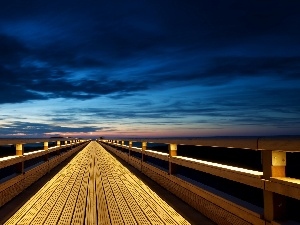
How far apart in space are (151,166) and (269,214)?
615 cm

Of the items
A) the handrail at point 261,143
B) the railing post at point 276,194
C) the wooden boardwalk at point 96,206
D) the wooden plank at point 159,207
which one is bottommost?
the wooden plank at point 159,207

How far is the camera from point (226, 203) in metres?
4.36

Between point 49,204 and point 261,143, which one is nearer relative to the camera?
point 261,143

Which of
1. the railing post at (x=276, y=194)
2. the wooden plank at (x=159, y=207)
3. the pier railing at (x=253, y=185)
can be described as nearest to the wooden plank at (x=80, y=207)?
the wooden plank at (x=159, y=207)

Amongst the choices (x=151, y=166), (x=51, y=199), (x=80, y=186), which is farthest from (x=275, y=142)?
(x=151, y=166)

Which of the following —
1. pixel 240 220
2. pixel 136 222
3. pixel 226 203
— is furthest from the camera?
pixel 136 222

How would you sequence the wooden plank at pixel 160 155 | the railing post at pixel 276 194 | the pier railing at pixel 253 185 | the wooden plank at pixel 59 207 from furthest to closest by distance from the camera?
1. the wooden plank at pixel 160 155
2. the wooden plank at pixel 59 207
3. the railing post at pixel 276 194
4. the pier railing at pixel 253 185

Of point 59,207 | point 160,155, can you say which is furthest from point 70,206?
point 160,155

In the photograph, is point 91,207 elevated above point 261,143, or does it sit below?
below

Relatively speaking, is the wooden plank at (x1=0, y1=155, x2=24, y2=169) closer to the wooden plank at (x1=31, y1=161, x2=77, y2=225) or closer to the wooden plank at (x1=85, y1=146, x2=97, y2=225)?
the wooden plank at (x1=31, y1=161, x2=77, y2=225)

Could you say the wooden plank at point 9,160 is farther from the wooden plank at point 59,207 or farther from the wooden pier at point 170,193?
the wooden plank at point 59,207

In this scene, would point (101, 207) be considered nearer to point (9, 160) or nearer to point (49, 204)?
point (49, 204)

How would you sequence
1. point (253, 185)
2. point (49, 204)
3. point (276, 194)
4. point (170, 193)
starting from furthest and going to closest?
point (170, 193) < point (49, 204) < point (253, 185) < point (276, 194)

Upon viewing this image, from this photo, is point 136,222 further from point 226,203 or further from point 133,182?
point 133,182
